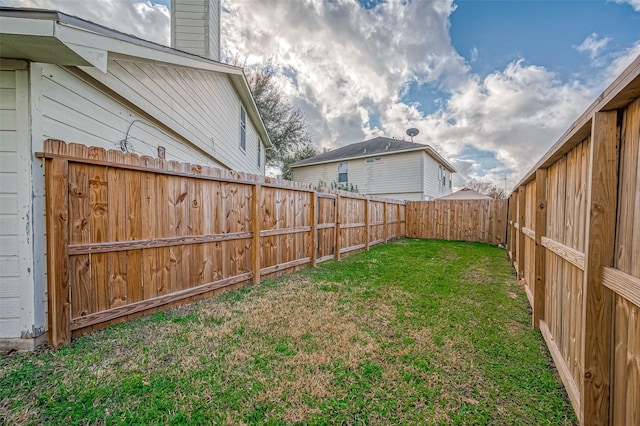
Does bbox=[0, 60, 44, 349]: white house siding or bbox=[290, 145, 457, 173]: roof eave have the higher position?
bbox=[290, 145, 457, 173]: roof eave

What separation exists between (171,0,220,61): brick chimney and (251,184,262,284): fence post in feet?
17.4

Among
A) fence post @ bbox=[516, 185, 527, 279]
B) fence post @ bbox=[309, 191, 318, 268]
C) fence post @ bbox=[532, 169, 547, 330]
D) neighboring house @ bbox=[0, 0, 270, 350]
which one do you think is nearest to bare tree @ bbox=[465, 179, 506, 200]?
fence post @ bbox=[516, 185, 527, 279]

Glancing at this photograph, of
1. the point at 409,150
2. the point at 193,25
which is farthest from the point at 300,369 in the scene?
the point at 409,150

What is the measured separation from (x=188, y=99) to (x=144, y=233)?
3987 mm

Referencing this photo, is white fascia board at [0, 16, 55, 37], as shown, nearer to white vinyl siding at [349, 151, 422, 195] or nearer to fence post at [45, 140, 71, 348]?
fence post at [45, 140, 71, 348]

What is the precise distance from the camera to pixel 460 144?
16125mm

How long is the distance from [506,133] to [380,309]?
11.3 meters

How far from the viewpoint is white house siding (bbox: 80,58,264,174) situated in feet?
13.3

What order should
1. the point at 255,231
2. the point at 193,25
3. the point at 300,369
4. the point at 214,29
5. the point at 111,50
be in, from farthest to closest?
1. the point at 214,29
2. the point at 193,25
3. the point at 255,231
4. the point at 111,50
5. the point at 300,369

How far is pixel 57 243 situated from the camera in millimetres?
2447

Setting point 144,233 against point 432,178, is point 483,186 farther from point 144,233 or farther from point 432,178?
point 144,233

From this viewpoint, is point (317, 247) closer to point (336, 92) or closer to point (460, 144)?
point (336, 92)

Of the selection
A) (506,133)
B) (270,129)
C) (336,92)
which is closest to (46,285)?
(336,92)

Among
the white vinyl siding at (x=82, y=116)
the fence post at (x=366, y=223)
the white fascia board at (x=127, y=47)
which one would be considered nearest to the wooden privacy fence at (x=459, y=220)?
the fence post at (x=366, y=223)
